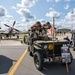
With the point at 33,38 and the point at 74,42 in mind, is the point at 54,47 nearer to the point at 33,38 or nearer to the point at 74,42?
the point at 33,38

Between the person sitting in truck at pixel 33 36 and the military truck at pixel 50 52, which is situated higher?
the person sitting in truck at pixel 33 36

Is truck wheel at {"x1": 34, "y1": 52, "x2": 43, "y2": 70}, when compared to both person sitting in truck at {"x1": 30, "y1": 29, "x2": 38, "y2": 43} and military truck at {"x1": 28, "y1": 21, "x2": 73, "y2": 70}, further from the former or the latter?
person sitting in truck at {"x1": 30, "y1": 29, "x2": 38, "y2": 43}

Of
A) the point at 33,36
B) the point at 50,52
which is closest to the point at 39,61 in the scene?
the point at 50,52

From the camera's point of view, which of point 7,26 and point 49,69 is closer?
point 49,69

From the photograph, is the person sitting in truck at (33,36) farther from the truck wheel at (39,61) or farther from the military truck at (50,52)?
the truck wheel at (39,61)

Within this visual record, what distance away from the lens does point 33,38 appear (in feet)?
39.1

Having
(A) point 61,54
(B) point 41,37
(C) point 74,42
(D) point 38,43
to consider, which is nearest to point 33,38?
(B) point 41,37

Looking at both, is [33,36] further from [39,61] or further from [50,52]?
[39,61]

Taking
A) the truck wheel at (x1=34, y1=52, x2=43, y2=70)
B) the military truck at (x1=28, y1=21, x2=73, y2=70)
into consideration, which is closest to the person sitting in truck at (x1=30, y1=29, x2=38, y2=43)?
the military truck at (x1=28, y1=21, x2=73, y2=70)

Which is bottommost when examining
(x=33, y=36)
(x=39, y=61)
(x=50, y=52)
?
(x=39, y=61)

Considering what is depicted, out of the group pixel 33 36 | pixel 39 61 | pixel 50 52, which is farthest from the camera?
pixel 33 36

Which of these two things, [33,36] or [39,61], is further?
[33,36]

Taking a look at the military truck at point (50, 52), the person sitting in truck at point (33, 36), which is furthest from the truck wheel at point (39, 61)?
the person sitting in truck at point (33, 36)

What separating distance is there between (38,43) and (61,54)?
1.21 meters
